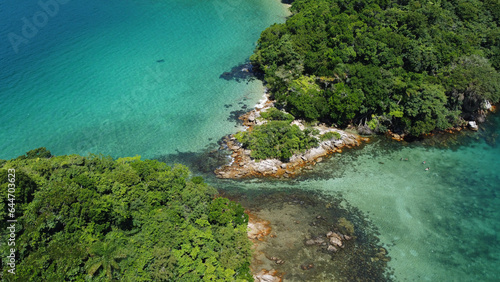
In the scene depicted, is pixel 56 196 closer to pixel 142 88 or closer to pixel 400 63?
pixel 142 88

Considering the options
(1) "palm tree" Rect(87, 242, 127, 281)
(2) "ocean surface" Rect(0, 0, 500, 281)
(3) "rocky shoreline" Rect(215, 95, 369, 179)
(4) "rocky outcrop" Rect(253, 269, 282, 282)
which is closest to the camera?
(1) "palm tree" Rect(87, 242, 127, 281)

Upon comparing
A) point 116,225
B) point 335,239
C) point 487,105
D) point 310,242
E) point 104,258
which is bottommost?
point 335,239

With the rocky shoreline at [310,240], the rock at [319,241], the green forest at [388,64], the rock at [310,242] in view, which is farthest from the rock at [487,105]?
the rock at [310,242]

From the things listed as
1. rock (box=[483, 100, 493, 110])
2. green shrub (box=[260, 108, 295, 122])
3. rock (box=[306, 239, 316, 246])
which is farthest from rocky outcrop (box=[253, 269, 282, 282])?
rock (box=[483, 100, 493, 110])

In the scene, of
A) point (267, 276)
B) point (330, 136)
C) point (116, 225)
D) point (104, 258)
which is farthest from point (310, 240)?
point (104, 258)

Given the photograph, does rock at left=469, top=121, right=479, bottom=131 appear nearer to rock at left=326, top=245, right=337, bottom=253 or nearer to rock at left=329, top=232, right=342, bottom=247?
rock at left=329, top=232, right=342, bottom=247

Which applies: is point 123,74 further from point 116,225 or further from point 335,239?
point 335,239

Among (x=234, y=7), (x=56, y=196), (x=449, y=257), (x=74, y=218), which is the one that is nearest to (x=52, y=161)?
(x=56, y=196)
